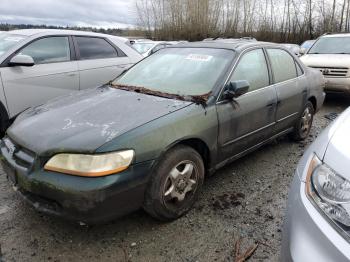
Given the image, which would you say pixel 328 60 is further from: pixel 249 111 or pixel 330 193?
pixel 330 193

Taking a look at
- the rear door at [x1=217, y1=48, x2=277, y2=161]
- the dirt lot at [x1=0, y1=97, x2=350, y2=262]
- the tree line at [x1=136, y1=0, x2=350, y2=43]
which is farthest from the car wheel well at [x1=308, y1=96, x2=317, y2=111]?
the tree line at [x1=136, y1=0, x2=350, y2=43]

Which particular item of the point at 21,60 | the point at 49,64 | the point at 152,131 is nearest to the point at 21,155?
the point at 152,131

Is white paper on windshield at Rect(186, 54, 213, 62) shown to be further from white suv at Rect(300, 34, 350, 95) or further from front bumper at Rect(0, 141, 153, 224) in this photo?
white suv at Rect(300, 34, 350, 95)

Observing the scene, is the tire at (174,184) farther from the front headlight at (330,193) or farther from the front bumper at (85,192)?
the front headlight at (330,193)

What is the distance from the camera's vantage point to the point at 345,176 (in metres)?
1.55

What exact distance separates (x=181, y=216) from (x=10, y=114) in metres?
3.00

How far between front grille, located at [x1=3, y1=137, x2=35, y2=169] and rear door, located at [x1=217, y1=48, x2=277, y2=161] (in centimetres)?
166

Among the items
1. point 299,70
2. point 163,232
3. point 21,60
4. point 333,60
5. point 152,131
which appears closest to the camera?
point 152,131

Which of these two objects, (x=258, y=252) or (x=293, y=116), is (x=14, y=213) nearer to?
(x=258, y=252)

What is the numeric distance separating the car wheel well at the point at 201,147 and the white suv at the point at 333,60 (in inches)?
218

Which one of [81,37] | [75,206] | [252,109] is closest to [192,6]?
[81,37]

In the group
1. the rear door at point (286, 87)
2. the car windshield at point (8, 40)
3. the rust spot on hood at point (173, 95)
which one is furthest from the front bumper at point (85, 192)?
the car windshield at point (8, 40)

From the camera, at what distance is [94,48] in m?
5.61

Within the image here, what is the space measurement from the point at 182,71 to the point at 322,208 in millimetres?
2254
